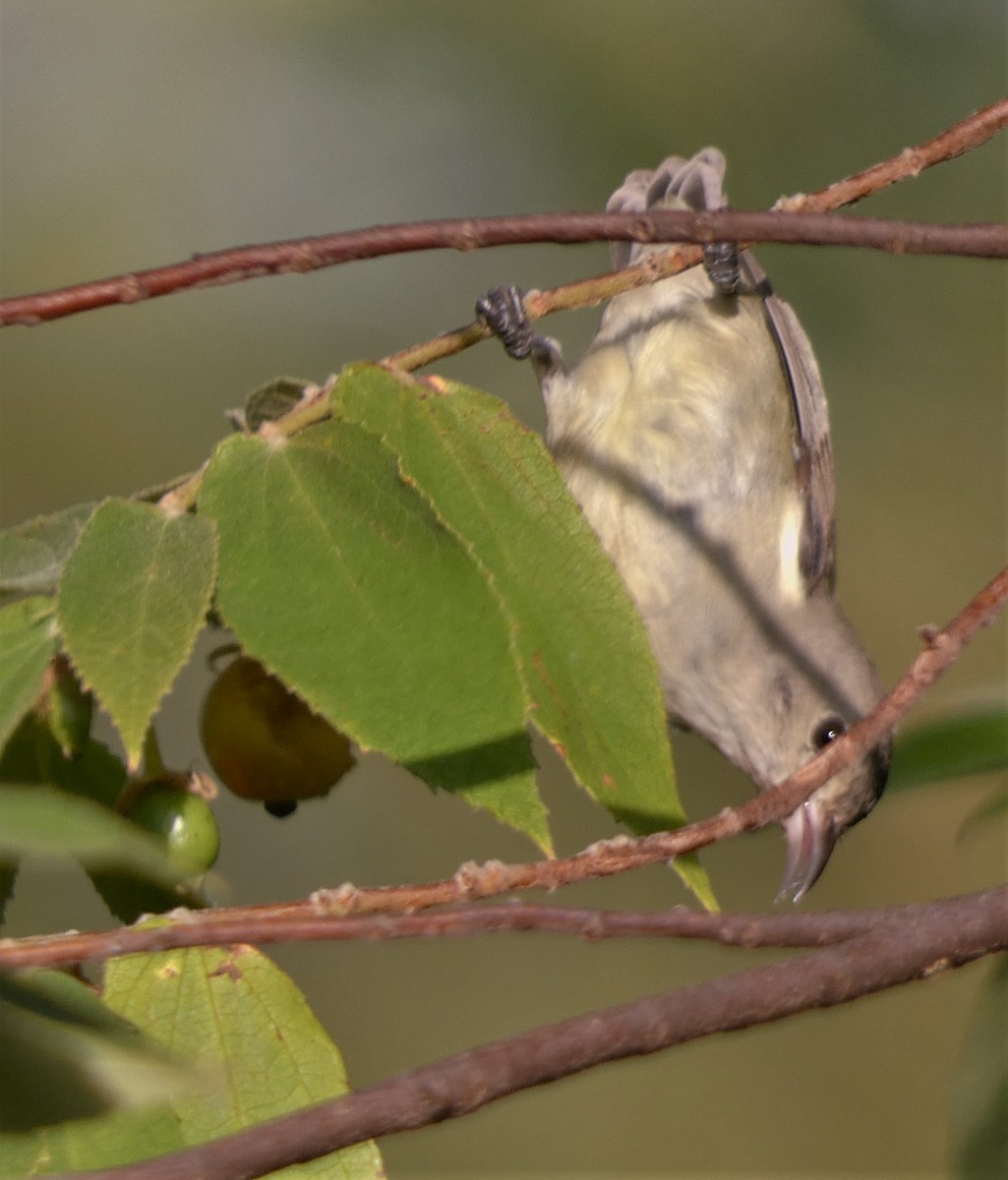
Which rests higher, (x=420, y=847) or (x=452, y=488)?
(x=420, y=847)

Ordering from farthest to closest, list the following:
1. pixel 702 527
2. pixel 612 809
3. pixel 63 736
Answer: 1. pixel 702 527
2. pixel 63 736
3. pixel 612 809

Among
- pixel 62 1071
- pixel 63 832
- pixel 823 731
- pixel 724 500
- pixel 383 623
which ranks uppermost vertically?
pixel 724 500

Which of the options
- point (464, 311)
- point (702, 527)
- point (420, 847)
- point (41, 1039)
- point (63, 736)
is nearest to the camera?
point (41, 1039)

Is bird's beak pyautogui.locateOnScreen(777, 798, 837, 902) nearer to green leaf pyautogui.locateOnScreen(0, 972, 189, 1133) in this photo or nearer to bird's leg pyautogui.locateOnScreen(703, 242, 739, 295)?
bird's leg pyautogui.locateOnScreen(703, 242, 739, 295)

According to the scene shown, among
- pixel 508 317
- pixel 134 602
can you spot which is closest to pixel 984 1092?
pixel 134 602

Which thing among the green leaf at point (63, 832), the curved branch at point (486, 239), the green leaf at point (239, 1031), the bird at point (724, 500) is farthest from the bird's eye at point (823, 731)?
the green leaf at point (63, 832)

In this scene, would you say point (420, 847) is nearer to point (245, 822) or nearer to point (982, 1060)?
point (245, 822)

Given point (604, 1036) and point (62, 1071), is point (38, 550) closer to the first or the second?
point (62, 1071)

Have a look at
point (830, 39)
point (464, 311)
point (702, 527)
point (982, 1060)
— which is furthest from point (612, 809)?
point (830, 39)

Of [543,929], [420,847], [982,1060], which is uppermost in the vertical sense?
[420,847]
